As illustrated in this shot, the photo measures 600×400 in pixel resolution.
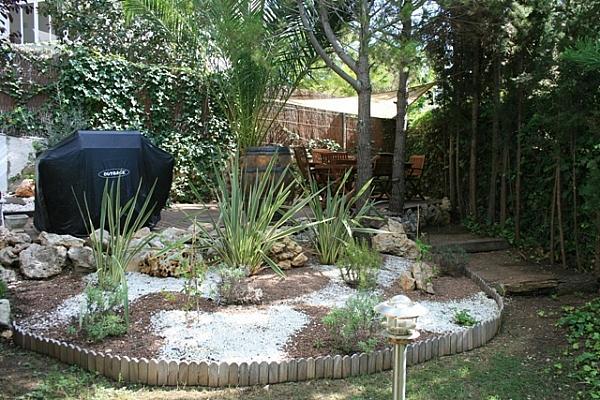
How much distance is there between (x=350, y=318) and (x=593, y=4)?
3922 mm

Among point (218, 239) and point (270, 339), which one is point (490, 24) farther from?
point (270, 339)

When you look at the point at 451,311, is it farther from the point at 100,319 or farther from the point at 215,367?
the point at 100,319

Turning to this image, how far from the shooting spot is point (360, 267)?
429cm

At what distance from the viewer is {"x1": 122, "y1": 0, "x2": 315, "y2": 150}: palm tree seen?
620 cm

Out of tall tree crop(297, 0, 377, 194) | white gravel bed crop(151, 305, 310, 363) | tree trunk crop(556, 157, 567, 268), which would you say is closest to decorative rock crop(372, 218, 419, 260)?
tall tree crop(297, 0, 377, 194)

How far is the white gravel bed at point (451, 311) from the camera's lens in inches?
147

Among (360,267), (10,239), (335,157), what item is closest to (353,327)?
(360,267)

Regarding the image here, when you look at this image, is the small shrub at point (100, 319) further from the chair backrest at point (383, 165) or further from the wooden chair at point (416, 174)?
the wooden chair at point (416, 174)

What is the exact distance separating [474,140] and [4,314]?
5.60 meters

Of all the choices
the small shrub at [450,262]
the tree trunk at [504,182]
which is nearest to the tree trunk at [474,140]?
the tree trunk at [504,182]

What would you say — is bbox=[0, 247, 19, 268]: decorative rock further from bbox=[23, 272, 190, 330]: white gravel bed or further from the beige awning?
the beige awning

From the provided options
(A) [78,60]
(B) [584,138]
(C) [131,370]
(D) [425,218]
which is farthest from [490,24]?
(A) [78,60]

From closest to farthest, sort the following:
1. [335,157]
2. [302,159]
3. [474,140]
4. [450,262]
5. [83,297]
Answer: [83,297] → [450,262] → [474,140] → [302,159] → [335,157]

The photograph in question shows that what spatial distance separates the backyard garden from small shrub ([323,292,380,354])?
13 millimetres
